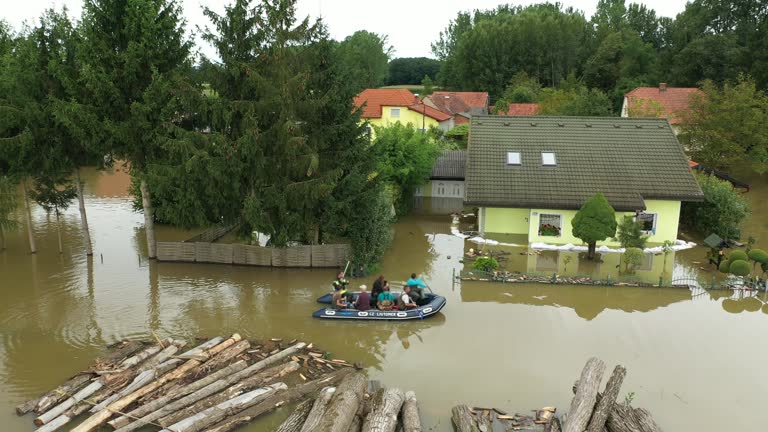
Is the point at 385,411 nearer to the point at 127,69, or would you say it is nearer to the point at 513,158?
the point at 127,69

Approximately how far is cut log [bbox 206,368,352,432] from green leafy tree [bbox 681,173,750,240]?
20735mm

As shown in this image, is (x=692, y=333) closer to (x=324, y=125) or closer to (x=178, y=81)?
(x=324, y=125)

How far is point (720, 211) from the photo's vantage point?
2667cm

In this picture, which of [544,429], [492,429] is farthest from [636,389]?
[492,429]

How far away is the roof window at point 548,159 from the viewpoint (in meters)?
27.9

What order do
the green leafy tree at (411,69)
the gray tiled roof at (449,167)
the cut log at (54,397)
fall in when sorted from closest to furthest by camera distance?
the cut log at (54,397)
the gray tiled roof at (449,167)
the green leafy tree at (411,69)

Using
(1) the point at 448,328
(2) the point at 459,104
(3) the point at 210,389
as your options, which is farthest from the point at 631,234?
(2) the point at 459,104

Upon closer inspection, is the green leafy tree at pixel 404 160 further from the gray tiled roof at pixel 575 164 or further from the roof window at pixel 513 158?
the roof window at pixel 513 158

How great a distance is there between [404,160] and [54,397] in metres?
22.2

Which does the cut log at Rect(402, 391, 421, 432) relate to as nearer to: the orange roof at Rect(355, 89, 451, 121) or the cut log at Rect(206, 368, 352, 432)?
the cut log at Rect(206, 368, 352, 432)

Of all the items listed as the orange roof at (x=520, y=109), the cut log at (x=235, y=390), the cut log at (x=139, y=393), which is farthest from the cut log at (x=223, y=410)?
the orange roof at (x=520, y=109)

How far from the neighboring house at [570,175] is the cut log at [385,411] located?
48.6 feet

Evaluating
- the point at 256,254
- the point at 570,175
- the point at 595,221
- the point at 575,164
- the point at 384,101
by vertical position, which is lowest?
the point at 256,254

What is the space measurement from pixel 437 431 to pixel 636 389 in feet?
16.9
